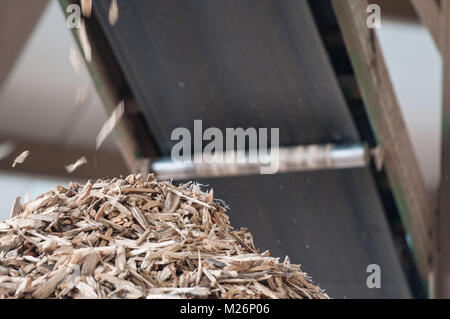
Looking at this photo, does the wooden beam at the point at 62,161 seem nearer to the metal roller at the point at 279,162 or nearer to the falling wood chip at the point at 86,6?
the metal roller at the point at 279,162

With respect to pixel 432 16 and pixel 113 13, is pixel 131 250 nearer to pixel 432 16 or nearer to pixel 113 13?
pixel 113 13

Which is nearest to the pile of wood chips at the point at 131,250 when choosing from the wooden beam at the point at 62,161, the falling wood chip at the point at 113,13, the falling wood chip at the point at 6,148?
the wooden beam at the point at 62,161

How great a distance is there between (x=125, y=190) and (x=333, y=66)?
2.17ft

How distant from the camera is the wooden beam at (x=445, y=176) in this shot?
1.54 meters

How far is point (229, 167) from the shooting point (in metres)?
1.51

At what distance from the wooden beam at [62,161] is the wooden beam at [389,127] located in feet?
1.82

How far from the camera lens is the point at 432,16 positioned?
5.39ft

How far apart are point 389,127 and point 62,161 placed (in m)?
1.15

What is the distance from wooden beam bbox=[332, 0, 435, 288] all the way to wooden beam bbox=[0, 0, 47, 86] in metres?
0.90

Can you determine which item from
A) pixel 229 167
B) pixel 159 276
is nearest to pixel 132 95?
pixel 229 167

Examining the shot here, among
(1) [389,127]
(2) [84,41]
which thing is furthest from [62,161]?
(1) [389,127]

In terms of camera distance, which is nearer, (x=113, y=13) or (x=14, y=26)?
(x=113, y=13)
